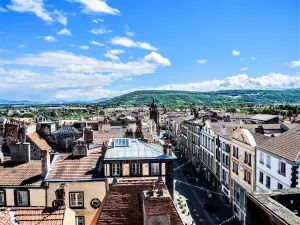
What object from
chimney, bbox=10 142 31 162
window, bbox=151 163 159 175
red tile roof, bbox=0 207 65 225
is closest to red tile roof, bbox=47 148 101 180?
chimney, bbox=10 142 31 162

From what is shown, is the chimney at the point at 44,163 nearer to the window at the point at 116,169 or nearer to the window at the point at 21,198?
the window at the point at 21,198

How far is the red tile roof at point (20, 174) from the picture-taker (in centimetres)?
2911

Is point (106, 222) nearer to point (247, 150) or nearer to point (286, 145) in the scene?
point (286, 145)

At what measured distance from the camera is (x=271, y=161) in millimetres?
34375

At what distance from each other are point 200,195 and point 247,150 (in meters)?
15.7

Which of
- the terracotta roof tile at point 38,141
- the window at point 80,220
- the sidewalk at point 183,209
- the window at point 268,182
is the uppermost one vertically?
the terracotta roof tile at point 38,141

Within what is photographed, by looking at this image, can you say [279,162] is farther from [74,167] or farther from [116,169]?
[74,167]

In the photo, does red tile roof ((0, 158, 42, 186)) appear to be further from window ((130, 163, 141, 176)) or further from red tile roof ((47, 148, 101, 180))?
window ((130, 163, 141, 176))

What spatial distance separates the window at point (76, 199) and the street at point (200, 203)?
19463 millimetres

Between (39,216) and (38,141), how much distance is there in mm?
27292

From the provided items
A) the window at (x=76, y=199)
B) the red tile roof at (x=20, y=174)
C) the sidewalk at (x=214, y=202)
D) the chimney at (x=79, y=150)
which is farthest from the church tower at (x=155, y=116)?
the window at (x=76, y=199)

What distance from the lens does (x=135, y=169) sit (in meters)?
30.9

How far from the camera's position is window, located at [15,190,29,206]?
28734mm

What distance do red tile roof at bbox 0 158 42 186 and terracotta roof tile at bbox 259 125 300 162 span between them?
2586cm
